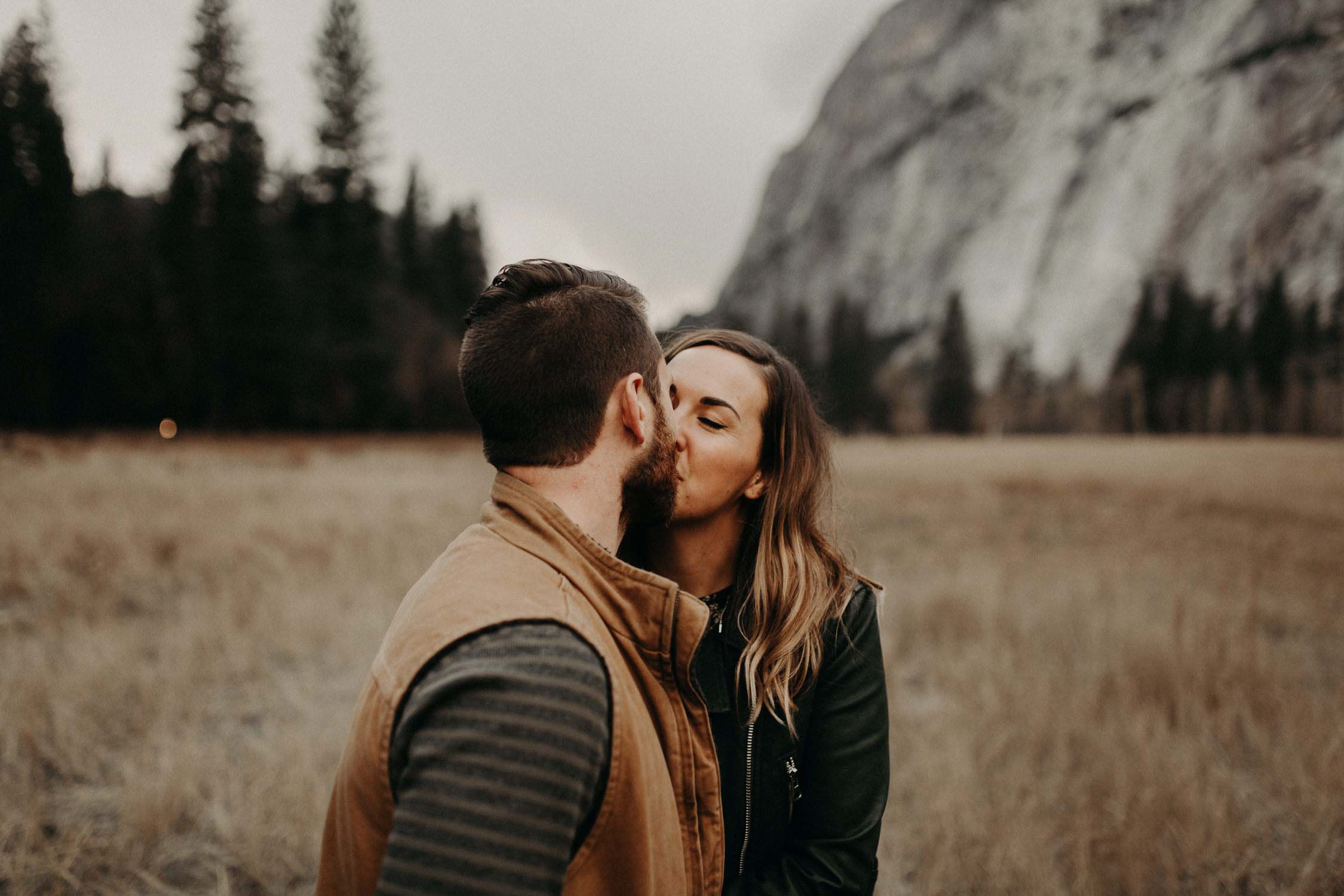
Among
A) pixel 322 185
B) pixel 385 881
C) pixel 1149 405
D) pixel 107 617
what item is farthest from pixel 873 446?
pixel 385 881

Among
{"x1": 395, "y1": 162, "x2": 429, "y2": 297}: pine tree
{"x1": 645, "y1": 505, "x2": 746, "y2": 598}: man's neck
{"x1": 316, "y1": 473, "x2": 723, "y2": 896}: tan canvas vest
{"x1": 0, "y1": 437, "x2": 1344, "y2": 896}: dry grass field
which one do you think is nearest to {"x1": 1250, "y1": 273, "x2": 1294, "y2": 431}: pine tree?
{"x1": 0, "y1": 437, "x2": 1344, "y2": 896}: dry grass field

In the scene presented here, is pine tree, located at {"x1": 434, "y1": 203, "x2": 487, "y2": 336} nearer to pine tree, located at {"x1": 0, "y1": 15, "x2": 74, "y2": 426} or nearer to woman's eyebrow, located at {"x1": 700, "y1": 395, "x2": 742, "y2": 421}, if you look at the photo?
pine tree, located at {"x1": 0, "y1": 15, "x2": 74, "y2": 426}

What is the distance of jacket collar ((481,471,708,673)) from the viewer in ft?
4.09

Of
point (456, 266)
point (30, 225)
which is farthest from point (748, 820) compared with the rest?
point (456, 266)

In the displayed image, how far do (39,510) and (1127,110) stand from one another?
3915 inches

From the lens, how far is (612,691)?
97 centimetres

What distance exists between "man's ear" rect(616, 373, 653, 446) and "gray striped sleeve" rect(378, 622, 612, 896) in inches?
A: 25.5

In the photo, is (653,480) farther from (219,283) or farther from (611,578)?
(219,283)

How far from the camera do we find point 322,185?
27344 millimetres

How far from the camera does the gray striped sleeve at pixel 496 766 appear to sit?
Result: 79cm

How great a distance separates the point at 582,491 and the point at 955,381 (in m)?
54.5

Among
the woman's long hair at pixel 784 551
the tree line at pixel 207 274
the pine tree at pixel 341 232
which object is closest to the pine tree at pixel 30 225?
the tree line at pixel 207 274

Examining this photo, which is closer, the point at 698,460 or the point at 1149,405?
the point at 698,460

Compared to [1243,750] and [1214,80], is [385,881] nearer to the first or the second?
[1243,750]
